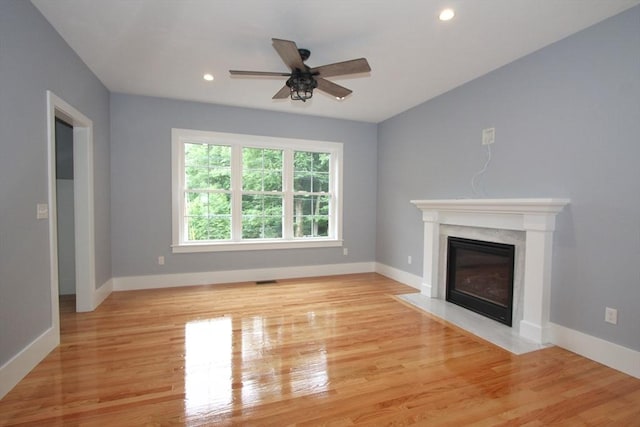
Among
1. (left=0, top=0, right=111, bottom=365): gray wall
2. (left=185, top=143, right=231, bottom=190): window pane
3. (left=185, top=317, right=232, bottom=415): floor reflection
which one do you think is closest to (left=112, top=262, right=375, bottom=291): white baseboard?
(left=185, top=143, right=231, bottom=190): window pane

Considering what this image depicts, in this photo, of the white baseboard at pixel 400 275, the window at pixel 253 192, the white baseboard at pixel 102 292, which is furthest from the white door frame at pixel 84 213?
the white baseboard at pixel 400 275

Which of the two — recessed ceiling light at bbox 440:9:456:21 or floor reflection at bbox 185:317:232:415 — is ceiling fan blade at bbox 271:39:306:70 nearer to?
recessed ceiling light at bbox 440:9:456:21

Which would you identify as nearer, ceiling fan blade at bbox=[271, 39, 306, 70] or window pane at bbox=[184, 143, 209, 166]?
ceiling fan blade at bbox=[271, 39, 306, 70]

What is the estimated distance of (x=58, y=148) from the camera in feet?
12.6

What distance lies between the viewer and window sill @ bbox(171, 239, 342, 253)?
175 inches

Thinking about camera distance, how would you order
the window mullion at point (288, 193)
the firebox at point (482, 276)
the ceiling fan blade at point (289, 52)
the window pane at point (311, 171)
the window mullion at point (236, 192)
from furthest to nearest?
the window pane at point (311, 171) → the window mullion at point (288, 193) → the window mullion at point (236, 192) → the firebox at point (482, 276) → the ceiling fan blade at point (289, 52)

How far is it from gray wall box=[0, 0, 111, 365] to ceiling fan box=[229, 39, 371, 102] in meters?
1.41

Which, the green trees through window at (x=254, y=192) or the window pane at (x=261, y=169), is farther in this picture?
the window pane at (x=261, y=169)

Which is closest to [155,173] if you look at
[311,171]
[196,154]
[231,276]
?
[196,154]

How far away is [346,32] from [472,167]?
2104 mm

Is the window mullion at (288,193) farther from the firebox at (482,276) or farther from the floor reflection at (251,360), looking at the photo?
the firebox at (482,276)

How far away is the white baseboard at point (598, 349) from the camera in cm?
221

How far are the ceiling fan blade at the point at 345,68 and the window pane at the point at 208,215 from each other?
2744mm

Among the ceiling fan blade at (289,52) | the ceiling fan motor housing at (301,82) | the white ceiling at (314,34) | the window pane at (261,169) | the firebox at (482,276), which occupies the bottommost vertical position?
the firebox at (482,276)
